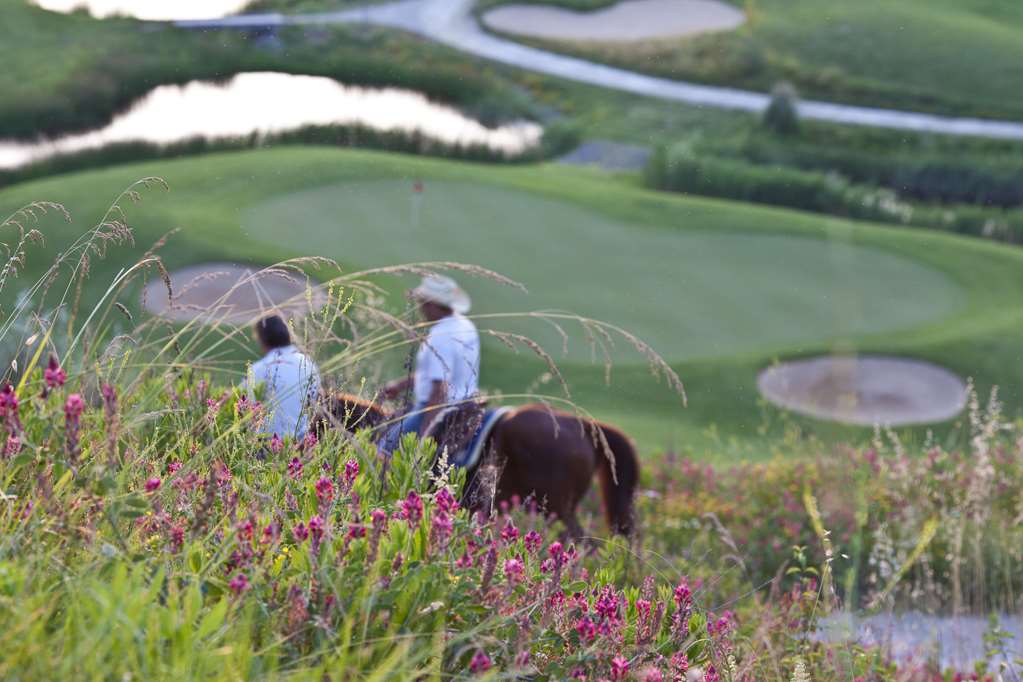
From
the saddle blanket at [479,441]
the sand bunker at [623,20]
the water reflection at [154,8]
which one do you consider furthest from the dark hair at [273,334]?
the sand bunker at [623,20]

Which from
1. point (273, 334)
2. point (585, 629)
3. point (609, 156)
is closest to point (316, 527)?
point (585, 629)

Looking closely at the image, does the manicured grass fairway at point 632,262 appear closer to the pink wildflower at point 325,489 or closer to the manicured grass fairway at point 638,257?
the manicured grass fairway at point 638,257

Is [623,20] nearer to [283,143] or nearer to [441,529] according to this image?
[283,143]

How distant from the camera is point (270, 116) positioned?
79.8 feet

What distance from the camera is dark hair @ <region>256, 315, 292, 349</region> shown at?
21.0 feet

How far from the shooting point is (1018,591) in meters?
8.50

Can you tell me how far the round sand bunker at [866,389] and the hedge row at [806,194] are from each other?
8089mm

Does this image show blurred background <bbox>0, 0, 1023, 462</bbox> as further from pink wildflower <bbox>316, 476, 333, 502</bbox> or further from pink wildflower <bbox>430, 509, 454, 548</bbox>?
pink wildflower <bbox>430, 509, 454, 548</bbox>

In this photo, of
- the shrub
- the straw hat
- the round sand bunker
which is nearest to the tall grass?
the straw hat

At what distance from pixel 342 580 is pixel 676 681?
0.93 m

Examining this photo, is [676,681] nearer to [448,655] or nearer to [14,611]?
[448,655]

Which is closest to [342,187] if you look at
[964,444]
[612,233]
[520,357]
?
[612,233]

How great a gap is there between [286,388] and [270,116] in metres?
20.0

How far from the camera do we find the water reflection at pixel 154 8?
3045 cm
